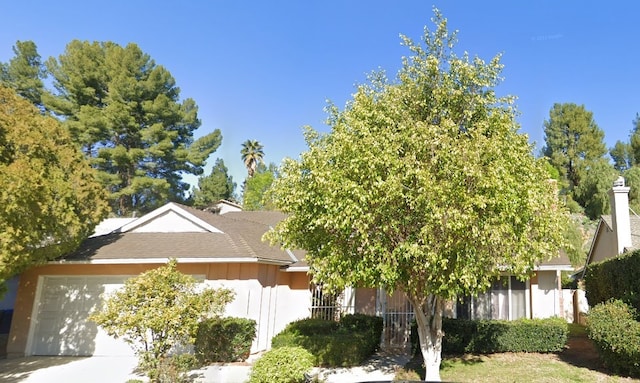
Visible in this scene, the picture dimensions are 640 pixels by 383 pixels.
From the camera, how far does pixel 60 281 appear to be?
13.7m

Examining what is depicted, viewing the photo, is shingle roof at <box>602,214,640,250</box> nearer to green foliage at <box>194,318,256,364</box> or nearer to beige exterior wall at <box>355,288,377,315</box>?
beige exterior wall at <box>355,288,377,315</box>

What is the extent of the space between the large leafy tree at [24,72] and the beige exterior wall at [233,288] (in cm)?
2311

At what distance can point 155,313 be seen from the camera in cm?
830

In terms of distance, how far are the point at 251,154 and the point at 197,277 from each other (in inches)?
1679

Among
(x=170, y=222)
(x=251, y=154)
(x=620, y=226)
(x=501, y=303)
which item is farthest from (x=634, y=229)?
(x=251, y=154)

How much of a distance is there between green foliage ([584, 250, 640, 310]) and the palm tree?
150 feet

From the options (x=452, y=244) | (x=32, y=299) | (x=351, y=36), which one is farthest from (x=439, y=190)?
(x=32, y=299)

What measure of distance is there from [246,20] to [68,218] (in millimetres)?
9637

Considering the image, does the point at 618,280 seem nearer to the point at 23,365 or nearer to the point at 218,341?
the point at 218,341

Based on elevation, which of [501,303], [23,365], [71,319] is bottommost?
[23,365]

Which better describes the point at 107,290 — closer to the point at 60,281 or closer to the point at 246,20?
the point at 60,281

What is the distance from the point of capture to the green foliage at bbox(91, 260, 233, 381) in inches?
323

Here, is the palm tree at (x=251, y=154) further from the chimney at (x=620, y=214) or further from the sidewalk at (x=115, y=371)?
the chimney at (x=620, y=214)

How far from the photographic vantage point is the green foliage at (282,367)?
822cm
